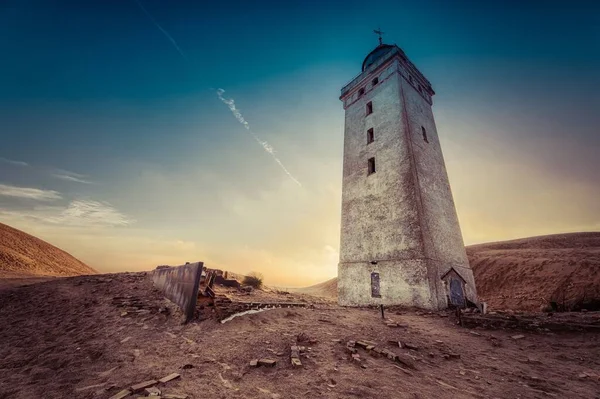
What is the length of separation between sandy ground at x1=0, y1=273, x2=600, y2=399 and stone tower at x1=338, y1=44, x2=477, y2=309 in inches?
120

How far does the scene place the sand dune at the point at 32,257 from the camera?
65.3 feet

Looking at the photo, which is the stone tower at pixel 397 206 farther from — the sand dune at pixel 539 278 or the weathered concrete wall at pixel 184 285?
the weathered concrete wall at pixel 184 285

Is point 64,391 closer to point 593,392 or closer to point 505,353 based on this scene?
point 593,392

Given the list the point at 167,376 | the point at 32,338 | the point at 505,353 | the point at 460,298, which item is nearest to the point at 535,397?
the point at 505,353

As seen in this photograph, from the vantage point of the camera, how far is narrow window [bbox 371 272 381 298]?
11562 mm

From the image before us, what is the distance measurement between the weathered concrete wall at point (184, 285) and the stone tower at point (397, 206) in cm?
867

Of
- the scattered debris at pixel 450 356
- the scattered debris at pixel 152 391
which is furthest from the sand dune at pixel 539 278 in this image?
the scattered debris at pixel 152 391

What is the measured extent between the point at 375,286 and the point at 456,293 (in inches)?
149

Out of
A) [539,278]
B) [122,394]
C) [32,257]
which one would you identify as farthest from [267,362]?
[32,257]

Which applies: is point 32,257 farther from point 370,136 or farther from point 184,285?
point 370,136

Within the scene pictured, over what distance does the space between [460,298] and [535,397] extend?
29.1ft

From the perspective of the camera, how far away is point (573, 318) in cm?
755

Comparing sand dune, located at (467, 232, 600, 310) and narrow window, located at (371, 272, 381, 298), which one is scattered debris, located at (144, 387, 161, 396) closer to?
narrow window, located at (371, 272, 381, 298)

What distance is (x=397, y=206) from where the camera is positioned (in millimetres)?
12070
